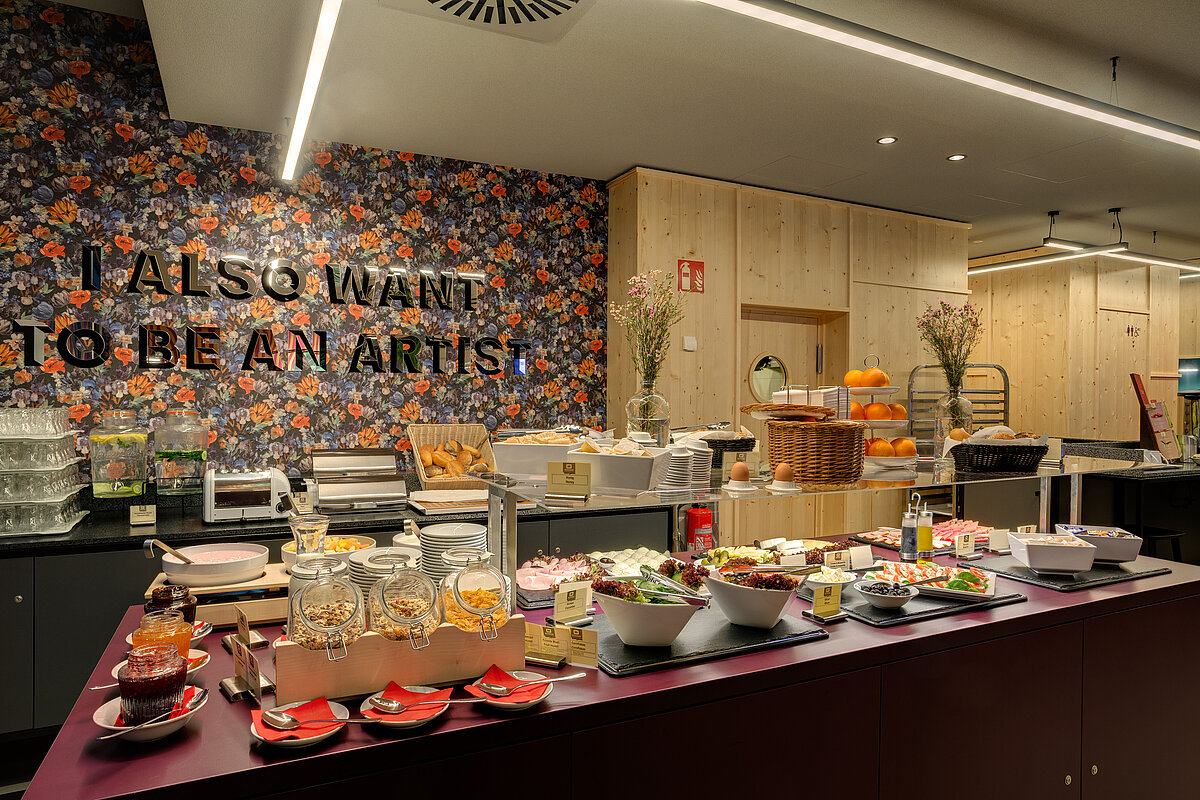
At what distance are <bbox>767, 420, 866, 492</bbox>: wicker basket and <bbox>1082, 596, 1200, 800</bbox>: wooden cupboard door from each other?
2.99 ft

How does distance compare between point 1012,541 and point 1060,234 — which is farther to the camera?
point 1060,234

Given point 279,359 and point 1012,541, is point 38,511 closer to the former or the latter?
point 279,359

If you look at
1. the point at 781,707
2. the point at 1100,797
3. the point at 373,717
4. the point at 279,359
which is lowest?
the point at 1100,797

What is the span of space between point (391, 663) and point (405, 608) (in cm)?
11

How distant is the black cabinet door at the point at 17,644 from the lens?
276 cm

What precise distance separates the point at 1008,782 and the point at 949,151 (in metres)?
3.94

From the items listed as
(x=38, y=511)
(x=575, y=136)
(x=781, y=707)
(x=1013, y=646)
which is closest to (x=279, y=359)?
(x=38, y=511)

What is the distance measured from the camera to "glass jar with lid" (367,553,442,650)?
137cm

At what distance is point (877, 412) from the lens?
2.17m

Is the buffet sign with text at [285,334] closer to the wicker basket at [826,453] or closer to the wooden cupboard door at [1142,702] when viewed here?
the wicker basket at [826,453]

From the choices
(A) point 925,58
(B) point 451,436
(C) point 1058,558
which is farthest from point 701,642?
(B) point 451,436

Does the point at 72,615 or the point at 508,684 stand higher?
the point at 508,684

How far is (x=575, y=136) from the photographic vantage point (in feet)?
14.3

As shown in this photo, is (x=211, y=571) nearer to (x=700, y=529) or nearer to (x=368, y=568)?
(x=368, y=568)
